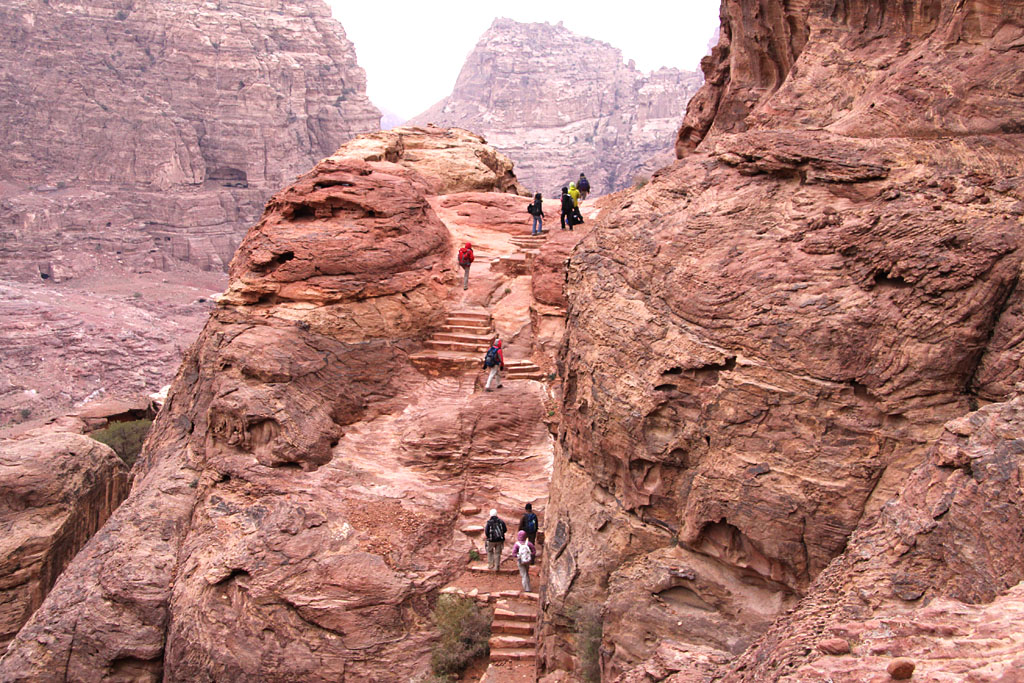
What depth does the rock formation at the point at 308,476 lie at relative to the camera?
49.5ft

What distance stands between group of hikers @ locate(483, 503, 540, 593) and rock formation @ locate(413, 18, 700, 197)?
93.7 meters

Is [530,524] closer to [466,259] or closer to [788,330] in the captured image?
[788,330]

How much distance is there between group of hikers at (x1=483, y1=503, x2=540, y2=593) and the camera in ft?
49.6

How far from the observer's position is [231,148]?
304 feet

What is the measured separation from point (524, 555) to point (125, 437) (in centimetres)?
2325

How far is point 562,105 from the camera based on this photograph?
118m

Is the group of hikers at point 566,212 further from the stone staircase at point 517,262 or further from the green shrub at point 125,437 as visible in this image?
the green shrub at point 125,437

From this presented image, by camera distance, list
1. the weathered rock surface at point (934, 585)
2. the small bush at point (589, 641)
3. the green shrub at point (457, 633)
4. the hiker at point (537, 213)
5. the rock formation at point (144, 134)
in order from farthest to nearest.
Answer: the rock formation at point (144, 134)
the hiker at point (537, 213)
the green shrub at point (457, 633)
the small bush at point (589, 641)
the weathered rock surface at point (934, 585)

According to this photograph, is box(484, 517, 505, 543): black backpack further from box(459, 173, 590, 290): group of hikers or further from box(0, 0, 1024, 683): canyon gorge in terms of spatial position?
box(459, 173, 590, 290): group of hikers

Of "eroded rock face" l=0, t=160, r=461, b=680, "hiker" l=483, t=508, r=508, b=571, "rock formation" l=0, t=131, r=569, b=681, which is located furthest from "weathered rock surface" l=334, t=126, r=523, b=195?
"hiker" l=483, t=508, r=508, b=571

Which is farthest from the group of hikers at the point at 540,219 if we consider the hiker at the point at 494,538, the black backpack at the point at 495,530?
the black backpack at the point at 495,530

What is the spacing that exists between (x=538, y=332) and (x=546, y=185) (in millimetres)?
92311

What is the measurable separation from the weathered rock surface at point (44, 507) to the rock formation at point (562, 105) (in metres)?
87.8

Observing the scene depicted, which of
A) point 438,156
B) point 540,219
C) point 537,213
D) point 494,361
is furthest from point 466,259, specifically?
point 438,156
